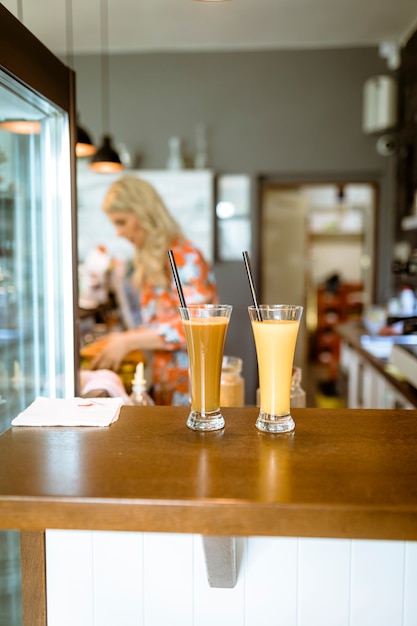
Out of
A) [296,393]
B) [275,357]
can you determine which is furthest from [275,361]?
[296,393]

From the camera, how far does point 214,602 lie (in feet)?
4.04

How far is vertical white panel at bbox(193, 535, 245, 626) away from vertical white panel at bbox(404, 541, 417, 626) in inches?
12.1

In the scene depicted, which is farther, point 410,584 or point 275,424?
point 410,584

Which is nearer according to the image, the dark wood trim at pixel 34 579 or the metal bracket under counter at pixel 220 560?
the metal bracket under counter at pixel 220 560

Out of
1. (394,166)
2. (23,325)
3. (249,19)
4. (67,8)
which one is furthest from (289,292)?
(23,325)

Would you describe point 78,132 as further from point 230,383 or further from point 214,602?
point 214,602

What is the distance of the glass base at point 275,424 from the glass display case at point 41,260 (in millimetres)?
660

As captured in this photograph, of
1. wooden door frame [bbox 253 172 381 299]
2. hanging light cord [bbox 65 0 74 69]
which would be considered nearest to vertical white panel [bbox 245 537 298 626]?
hanging light cord [bbox 65 0 74 69]

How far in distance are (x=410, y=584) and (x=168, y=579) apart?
46cm

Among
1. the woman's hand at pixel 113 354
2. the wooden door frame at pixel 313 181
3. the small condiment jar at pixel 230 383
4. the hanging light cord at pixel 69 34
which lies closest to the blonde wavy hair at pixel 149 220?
the woman's hand at pixel 113 354

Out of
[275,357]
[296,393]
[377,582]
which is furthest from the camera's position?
[296,393]

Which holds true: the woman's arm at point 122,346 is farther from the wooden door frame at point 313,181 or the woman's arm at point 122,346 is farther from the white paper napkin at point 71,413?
the wooden door frame at point 313,181

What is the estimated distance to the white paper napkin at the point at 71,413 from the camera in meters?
1.08

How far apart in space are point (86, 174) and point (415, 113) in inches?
93.9
